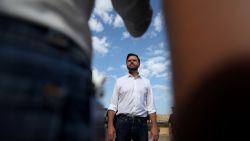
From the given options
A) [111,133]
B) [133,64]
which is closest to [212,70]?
[111,133]

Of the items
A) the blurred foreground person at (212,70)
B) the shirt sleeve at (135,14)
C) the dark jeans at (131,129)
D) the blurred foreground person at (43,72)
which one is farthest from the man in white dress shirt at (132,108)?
the blurred foreground person at (212,70)

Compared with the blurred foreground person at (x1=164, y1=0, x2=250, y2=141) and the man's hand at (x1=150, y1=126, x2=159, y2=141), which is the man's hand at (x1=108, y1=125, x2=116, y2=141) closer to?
the man's hand at (x1=150, y1=126, x2=159, y2=141)

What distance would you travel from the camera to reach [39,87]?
62cm

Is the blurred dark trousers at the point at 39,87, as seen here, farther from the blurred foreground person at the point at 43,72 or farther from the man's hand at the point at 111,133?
the man's hand at the point at 111,133

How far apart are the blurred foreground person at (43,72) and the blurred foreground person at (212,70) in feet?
0.72

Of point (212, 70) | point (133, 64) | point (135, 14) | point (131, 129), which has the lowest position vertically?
point (212, 70)

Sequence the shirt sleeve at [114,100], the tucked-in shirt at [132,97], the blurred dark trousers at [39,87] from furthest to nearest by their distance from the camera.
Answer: the shirt sleeve at [114,100]
the tucked-in shirt at [132,97]
the blurred dark trousers at [39,87]

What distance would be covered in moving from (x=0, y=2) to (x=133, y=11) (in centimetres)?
45

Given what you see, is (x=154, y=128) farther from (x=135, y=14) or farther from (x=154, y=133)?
(x=135, y=14)

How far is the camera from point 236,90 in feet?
1.44

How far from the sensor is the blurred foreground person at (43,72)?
0.60m

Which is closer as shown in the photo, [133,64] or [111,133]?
[111,133]

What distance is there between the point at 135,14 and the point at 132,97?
11.9 feet

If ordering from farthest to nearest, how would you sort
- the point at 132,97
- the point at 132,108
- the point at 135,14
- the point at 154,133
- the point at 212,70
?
the point at 154,133 < the point at 132,97 < the point at 132,108 < the point at 135,14 < the point at 212,70
